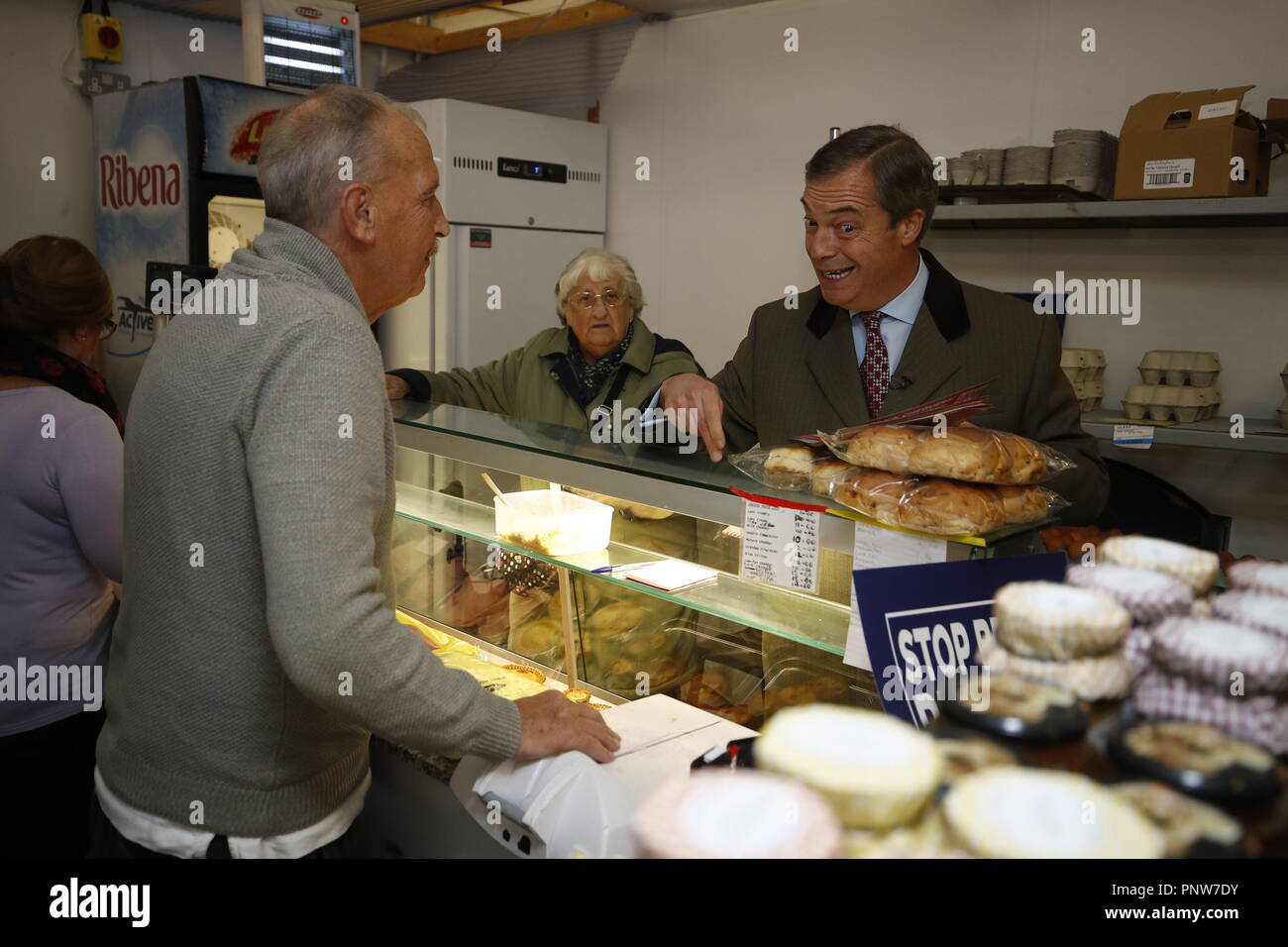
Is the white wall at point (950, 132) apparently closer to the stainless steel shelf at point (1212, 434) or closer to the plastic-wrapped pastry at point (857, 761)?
the stainless steel shelf at point (1212, 434)

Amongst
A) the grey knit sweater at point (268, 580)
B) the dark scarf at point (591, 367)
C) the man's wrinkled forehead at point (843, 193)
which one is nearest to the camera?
the grey knit sweater at point (268, 580)

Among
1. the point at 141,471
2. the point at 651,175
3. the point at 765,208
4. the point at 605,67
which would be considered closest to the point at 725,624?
the point at 141,471

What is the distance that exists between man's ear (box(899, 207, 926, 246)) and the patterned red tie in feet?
0.61

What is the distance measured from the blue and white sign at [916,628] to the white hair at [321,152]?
853mm

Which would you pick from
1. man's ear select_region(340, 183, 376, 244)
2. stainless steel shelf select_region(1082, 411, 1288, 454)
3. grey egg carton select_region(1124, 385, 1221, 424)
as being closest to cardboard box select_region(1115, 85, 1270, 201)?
grey egg carton select_region(1124, 385, 1221, 424)

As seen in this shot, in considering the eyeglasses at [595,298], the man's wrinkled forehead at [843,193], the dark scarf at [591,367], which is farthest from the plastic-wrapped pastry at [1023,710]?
the eyeglasses at [595,298]

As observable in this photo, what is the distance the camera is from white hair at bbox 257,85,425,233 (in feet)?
4.26

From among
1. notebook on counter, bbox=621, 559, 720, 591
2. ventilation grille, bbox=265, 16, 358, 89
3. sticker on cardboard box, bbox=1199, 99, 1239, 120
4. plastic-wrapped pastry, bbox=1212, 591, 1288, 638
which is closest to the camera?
plastic-wrapped pastry, bbox=1212, 591, 1288, 638

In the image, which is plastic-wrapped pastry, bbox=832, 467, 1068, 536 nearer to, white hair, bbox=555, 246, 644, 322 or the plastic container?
the plastic container

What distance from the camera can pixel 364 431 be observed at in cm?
115

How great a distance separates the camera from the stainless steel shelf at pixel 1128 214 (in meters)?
3.18
